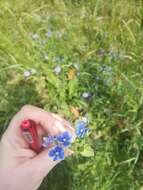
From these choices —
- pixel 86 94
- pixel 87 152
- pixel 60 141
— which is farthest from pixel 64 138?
pixel 86 94

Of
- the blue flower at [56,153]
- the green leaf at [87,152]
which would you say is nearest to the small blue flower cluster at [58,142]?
the blue flower at [56,153]

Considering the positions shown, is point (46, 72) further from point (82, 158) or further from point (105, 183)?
point (105, 183)

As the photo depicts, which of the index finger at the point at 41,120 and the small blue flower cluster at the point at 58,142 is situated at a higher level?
the index finger at the point at 41,120

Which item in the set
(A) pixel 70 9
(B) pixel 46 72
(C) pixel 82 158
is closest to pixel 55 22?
(A) pixel 70 9

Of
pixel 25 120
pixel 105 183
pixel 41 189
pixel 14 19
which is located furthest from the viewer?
pixel 14 19

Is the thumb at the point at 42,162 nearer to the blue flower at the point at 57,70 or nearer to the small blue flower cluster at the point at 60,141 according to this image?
the small blue flower cluster at the point at 60,141

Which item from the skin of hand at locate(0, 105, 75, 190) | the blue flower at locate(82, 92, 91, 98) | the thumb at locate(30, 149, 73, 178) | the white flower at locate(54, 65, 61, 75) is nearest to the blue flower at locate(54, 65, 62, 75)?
the white flower at locate(54, 65, 61, 75)
